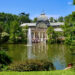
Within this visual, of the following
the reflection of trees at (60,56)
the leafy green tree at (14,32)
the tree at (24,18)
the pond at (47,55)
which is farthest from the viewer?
the tree at (24,18)

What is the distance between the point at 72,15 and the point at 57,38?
3004cm

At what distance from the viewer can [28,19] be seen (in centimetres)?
7544

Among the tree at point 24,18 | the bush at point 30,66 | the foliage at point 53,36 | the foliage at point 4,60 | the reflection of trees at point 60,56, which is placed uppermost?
the tree at point 24,18

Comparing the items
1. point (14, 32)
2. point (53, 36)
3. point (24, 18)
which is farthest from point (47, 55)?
point (24, 18)

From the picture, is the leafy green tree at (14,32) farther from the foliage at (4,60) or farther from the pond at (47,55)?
the foliage at (4,60)

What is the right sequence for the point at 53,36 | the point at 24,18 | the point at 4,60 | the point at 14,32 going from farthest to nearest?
the point at 24,18 < the point at 53,36 < the point at 14,32 < the point at 4,60

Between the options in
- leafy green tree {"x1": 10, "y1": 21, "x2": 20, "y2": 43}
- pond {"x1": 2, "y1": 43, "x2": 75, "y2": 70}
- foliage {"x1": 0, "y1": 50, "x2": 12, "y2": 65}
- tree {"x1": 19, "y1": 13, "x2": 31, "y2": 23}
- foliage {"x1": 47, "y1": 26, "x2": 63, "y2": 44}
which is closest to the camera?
foliage {"x1": 0, "y1": 50, "x2": 12, "y2": 65}

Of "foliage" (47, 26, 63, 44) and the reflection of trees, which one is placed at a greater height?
"foliage" (47, 26, 63, 44)

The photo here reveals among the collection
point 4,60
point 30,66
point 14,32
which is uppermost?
point 14,32

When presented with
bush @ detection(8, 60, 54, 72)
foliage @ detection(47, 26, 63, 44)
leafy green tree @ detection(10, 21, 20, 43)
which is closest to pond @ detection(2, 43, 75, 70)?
bush @ detection(8, 60, 54, 72)

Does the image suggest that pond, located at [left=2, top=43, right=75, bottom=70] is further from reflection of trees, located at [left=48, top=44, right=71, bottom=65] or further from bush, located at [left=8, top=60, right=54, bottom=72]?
bush, located at [left=8, top=60, right=54, bottom=72]

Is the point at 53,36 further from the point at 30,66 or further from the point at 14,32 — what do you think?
the point at 30,66

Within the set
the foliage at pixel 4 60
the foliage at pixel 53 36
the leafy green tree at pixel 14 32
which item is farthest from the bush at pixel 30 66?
the foliage at pixel 53 36

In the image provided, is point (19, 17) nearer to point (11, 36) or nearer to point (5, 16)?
point (5, 16)
